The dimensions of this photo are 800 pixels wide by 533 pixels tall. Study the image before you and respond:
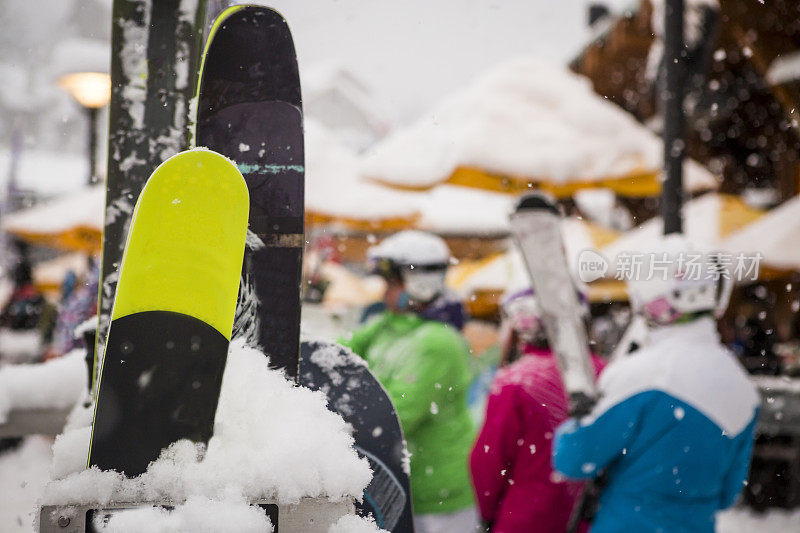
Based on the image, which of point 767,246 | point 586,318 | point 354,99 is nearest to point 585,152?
point 586,318

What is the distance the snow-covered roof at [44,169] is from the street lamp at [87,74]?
76 millimetres

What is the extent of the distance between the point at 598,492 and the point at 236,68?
170 centimetres

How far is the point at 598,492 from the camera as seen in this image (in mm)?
2059

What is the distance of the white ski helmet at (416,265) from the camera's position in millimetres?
1402

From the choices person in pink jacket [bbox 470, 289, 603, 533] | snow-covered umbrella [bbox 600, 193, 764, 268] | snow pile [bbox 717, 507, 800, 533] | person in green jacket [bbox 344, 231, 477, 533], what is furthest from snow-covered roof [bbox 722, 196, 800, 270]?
person in green jacket [bbox 344, 231, 477, 533]

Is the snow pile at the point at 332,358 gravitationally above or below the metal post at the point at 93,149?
below

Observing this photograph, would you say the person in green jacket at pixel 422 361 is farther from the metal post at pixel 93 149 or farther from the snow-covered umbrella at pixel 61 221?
the snow-covered umbrella at pixel 61 221

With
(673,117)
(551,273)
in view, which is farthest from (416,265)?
(673,117)

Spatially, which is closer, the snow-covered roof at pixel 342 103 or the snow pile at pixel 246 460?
the snow pile at pixel 246 460

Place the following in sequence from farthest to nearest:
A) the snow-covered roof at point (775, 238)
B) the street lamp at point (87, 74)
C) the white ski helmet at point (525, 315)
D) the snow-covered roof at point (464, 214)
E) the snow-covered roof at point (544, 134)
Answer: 1. the snow-covered roof at point (464, 214)
2. the snow-covered roof at point (775, 238)
3. the snow-covered roof at point (544, 134)
4. the white ski helmet at point (525, 315)
5. the street lamp at point (87, 74)

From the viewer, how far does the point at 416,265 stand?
4.58 feet

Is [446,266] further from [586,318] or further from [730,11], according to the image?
[730,11]

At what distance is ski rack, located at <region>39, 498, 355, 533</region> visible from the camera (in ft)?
2.27

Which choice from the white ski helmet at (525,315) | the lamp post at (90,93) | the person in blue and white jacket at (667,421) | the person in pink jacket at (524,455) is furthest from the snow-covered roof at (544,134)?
the lamp post at (90,93)
